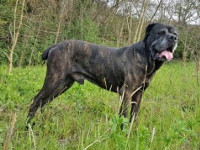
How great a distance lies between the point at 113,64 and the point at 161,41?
0.78m

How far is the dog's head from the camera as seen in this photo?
11.0 feet

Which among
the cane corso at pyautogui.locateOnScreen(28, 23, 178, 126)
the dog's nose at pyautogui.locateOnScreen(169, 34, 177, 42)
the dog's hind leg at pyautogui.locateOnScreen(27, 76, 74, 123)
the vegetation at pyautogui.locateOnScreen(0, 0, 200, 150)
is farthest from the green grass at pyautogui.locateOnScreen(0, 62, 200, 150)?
the dog's nose at pyautogui.locateOnScreen(169, 34, 177, 42)

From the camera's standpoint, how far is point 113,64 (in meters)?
3.82

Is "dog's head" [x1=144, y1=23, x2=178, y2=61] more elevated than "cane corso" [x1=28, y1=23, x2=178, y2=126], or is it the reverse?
"dog's head" [x1=144, y1=23, x2=178, y2=61]

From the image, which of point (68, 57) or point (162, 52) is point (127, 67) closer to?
point (162, 52)

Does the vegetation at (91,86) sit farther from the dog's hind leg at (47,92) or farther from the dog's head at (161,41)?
the dog's head at (161,41)

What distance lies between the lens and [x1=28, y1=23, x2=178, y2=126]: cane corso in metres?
3.44

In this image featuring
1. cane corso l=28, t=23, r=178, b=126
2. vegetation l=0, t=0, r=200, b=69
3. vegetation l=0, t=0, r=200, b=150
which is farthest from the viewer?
vegetation l=0, t=0, r=200, b=69

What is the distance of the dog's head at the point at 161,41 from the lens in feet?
11.0

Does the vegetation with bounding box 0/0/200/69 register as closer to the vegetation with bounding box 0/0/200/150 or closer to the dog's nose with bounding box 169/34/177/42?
the vegetation with bounding box 0/0/200/150

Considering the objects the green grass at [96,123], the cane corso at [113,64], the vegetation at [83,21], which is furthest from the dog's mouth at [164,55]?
the vegetation at [83,21]

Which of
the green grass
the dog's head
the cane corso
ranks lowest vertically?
the green grass

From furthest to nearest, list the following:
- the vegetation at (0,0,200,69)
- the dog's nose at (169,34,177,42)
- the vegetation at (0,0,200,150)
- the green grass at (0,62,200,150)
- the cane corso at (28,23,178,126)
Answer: the vegetation at (0,0,200,69), the cane corso at (28,23,178,126), the dog's nose at (169,34,177,42), the vegetation at (0,0,200,150), the green grass at (0,62,200,150)

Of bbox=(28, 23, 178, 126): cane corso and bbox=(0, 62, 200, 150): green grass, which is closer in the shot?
bbox=(0, 62, 200, 150): green grass
